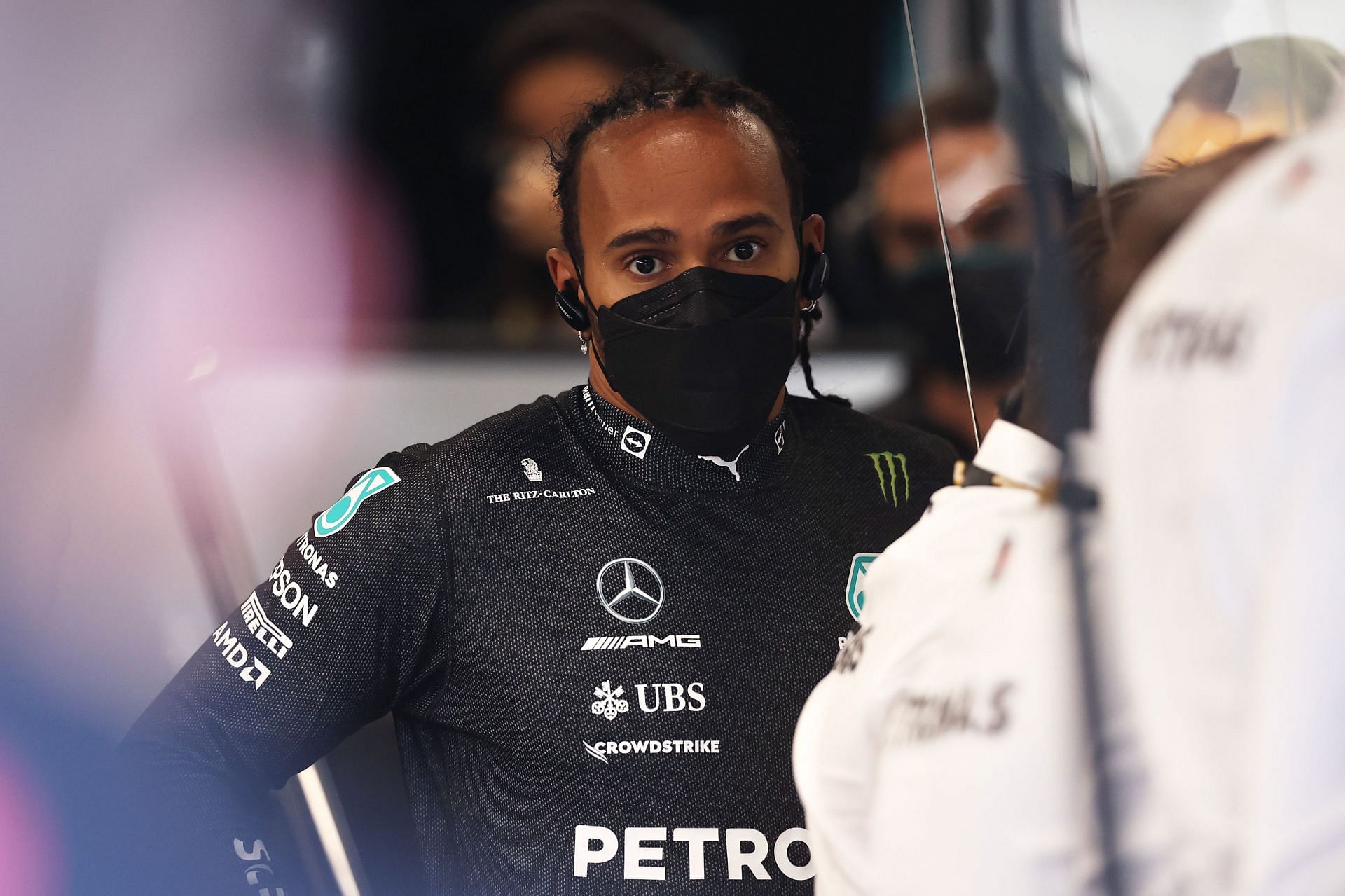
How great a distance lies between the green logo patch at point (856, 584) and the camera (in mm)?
1363

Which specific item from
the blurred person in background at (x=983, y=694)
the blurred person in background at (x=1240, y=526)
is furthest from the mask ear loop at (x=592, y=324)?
the blurred person in background at (x=1240, y=526)

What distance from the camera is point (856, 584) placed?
1.38 meters

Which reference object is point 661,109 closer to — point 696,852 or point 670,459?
point 670,459

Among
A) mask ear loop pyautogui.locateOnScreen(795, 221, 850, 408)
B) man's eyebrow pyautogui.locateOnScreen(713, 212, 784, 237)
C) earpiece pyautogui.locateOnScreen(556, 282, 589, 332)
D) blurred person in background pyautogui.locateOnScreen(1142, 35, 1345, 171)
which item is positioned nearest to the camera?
blurred person in background pyautogui.locateOnScreen(1142, 35, 1345, 171)

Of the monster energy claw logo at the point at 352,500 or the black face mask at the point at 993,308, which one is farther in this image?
the monster energy claw logo at the point at 352,500

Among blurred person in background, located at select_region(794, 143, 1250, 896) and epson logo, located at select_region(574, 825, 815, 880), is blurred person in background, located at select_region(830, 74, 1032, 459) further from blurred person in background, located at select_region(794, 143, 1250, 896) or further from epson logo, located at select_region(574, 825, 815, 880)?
epson logo, located at select_region(574, 825, 815, 880)

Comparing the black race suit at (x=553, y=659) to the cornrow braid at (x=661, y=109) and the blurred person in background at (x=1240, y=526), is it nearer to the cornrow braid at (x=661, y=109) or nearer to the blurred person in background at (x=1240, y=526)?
the cornrow braid at (x=661, y=109)

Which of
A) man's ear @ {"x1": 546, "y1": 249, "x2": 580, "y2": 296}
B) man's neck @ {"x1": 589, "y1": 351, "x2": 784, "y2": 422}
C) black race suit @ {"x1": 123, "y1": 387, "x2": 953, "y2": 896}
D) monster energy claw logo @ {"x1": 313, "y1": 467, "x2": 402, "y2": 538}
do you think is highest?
man's ear @ {"x1": 546, "y1": 249, "x2": 580, "y2": 296}

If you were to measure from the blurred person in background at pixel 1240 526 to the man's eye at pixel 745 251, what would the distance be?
75 centimetres

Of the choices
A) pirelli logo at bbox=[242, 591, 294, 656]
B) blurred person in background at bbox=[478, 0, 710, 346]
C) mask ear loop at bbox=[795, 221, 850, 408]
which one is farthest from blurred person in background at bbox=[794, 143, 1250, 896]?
blurred person in background at bbox=[478, 0, 710, 346]

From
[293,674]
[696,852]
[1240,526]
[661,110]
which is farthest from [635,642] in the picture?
[1240,526]

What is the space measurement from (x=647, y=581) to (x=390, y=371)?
2.39ft

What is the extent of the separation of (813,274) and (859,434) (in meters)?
0.21

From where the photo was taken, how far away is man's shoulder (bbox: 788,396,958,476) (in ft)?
5.02
